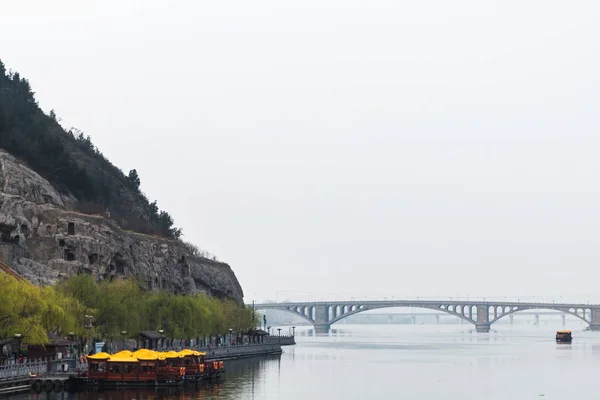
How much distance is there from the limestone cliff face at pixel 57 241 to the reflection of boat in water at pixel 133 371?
85.2 feet

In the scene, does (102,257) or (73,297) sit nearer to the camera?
(73,297)

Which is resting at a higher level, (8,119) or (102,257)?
(8,119)

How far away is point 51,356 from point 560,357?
299ft

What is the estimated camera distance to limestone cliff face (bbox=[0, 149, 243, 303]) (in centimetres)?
11131

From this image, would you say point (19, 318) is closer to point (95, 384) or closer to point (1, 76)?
point (95, 384)

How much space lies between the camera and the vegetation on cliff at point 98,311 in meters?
76.0

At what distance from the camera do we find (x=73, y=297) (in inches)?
3760

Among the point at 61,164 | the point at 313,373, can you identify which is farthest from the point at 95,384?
the point at 61,164

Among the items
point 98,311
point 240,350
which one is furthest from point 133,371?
point 240,350

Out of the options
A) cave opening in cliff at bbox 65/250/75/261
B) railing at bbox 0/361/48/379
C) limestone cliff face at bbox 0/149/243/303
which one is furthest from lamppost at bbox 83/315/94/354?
cave opening in cliff at bbox 65/250/75/261

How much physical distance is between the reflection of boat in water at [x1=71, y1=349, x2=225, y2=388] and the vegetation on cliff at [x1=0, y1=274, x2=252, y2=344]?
5.26 metres

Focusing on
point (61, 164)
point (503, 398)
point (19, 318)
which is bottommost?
point (503, 398)

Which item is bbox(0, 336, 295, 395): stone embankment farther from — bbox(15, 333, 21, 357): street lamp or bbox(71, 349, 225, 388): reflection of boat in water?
bbox(71, 349, 225, 388): reflection of boat in water

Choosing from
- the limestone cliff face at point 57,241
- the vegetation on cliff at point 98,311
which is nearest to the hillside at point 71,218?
the limestone cliff face at point 57,241
